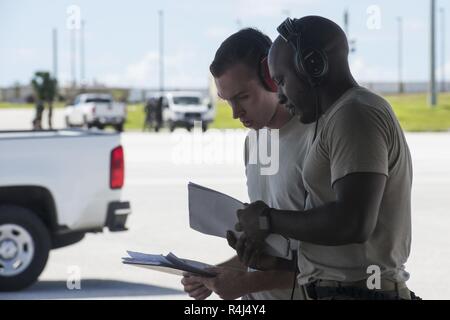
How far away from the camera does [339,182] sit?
2348mm

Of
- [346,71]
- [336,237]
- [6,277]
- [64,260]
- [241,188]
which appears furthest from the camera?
→ [241,188]

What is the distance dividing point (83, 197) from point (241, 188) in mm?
8640

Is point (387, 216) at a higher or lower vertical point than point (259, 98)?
lower

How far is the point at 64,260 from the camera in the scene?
10.3 metres

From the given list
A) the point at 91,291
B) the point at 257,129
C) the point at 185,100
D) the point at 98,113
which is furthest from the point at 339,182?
the point at 185,100

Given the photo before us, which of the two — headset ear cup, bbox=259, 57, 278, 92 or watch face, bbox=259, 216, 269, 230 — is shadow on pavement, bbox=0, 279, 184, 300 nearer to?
headset ear cup, bbox=259, 57, 278, 92

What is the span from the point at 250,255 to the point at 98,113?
152 ft

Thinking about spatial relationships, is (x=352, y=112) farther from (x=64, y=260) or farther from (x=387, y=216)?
(x=64, y=260)

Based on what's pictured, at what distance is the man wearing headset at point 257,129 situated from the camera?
2797 mm

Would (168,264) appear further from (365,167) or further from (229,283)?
(365,167)

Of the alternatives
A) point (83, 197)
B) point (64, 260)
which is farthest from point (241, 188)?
point (83, 197)

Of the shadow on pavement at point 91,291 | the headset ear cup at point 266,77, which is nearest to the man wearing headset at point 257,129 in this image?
the headset ear cup at point 266,77

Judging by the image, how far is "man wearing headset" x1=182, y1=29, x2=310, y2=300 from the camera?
2797 millimetres
